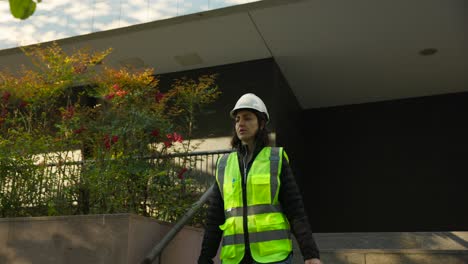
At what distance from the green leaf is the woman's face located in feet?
4.62

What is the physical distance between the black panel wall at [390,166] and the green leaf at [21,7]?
9794 millimetres

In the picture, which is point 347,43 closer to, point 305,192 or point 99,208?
point 305,192

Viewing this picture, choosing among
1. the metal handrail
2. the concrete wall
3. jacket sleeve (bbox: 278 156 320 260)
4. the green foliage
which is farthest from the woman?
the green foliage

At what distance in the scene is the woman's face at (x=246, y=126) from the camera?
2758mm

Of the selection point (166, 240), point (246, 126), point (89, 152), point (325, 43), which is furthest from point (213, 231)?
point (325, 43)

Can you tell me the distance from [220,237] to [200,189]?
3.09 metres

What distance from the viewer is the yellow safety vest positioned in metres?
2.51

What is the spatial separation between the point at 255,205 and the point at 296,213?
8.0 inches

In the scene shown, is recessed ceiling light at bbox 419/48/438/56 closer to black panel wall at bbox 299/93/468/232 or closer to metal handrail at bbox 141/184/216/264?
black panel wall at bbox 299/93/468/232

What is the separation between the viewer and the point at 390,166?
11.3m

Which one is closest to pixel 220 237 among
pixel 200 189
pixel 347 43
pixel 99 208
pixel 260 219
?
pixel 260 219

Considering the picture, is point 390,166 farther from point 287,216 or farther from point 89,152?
point 287,216

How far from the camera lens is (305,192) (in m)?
11.4

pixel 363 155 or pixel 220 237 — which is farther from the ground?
pixel 363 155
